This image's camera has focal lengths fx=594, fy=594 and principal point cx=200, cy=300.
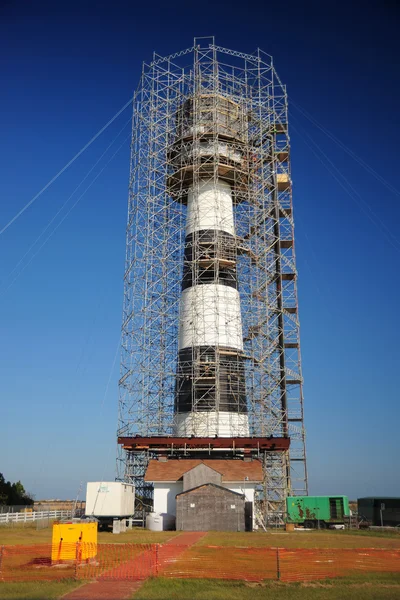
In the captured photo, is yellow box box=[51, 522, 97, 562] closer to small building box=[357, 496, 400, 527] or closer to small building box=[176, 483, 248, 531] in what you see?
small building box=[176, 483, 248, 531]

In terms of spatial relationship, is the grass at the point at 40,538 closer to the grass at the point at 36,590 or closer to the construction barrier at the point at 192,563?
the construction barrier at the point at 192,563

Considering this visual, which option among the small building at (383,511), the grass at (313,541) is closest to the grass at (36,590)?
the grass at (313,541)

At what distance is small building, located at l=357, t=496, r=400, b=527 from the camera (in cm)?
4425

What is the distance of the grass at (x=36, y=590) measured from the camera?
1507 centimetres

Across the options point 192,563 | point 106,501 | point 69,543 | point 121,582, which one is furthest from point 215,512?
point 121,582

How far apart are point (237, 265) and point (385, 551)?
29273 millimetres

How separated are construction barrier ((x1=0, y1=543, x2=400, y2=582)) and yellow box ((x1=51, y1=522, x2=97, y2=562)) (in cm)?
3

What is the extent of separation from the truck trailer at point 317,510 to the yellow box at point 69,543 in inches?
968

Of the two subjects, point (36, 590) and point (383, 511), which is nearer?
point (36, 590)

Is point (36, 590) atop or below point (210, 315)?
below

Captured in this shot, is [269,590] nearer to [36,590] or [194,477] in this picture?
[36,590]

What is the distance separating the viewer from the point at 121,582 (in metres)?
17.2

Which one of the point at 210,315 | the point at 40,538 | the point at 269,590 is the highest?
the point at 210,315

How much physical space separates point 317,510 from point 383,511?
5941 mm
